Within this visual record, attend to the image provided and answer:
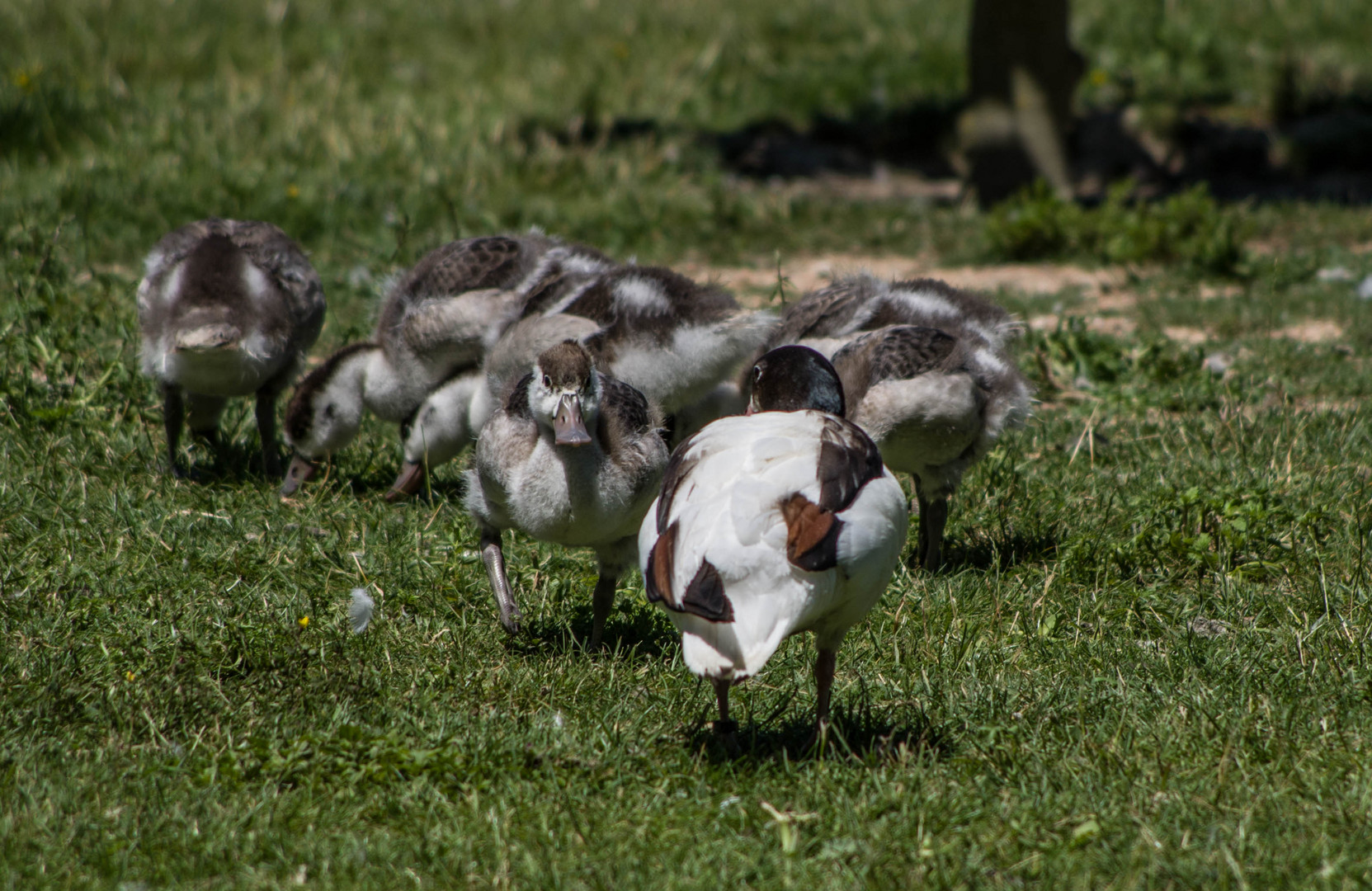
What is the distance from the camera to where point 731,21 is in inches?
615

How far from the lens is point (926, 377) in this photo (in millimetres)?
5125

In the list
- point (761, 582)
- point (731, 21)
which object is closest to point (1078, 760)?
point (761, 582)

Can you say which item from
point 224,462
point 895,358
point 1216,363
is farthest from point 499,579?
point 1216,363

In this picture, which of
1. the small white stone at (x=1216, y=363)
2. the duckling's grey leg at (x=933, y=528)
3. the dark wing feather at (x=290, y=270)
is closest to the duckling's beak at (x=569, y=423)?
the duckling's grey leg at (x=933, y=528)

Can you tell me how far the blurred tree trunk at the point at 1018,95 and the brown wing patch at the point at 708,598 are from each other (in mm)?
9322

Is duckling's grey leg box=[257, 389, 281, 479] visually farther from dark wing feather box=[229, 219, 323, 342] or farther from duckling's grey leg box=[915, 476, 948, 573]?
duckling's grey leg box=[915, 476, 948, 573]

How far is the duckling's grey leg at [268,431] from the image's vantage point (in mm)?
6426

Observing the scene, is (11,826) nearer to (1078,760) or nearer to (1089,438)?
(1078,760)

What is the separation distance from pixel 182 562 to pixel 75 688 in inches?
43.6

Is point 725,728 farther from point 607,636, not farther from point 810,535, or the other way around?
point 607,636

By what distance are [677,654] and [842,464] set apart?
1.20m

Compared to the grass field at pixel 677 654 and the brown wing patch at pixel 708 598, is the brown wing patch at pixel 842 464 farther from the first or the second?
the grass field at pixel 677 654

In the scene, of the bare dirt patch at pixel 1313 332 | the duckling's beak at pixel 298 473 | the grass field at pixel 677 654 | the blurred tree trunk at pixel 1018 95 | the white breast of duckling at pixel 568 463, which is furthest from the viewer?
the blurred tree trunk at pixel 1018 95

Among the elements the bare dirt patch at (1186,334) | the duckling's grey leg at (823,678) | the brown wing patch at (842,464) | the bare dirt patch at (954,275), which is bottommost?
the bare dirt patch at (954,275)
